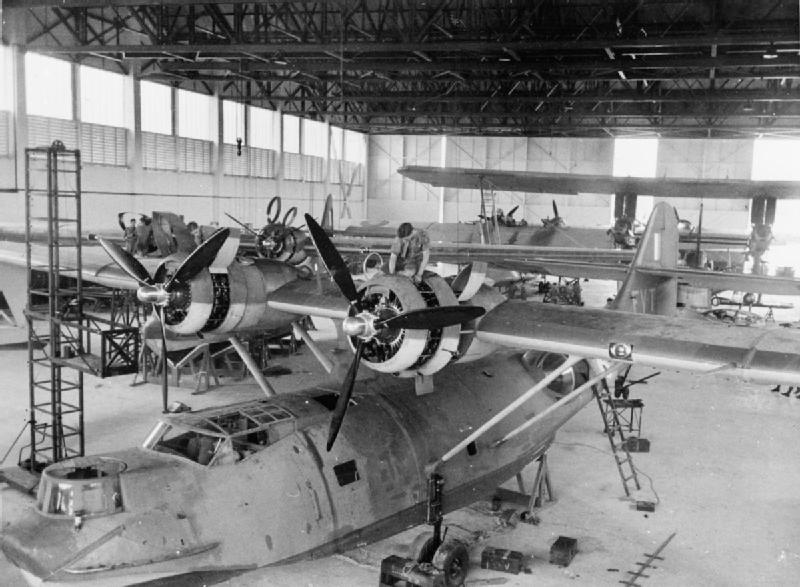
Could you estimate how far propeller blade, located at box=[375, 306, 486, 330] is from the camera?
979cm

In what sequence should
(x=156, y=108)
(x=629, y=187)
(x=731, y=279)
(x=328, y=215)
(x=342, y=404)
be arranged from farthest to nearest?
(x=156, y=108), (x=629, y=187), (x=328, y=215), (x=731, y=279), (x=342, y=404)

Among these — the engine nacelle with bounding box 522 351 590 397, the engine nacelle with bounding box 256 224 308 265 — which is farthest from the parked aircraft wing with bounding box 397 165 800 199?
the engine nacelle with bounding box 522 351 590 397

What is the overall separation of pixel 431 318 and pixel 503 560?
387 cm

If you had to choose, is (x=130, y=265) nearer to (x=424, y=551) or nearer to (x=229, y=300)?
(x=229, y=300)

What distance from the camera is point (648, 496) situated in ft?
47.4

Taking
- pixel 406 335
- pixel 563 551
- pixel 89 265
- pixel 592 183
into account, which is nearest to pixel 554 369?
pixel 563 551

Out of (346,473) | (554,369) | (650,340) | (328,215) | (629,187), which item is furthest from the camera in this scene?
(629,187)

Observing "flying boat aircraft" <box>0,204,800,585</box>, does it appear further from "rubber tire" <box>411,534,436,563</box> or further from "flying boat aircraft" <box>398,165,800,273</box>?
"flying boat aircraft" <box>398,165,800,273</box>

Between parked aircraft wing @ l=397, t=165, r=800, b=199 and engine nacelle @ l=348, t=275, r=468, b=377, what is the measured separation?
20265 millimetres

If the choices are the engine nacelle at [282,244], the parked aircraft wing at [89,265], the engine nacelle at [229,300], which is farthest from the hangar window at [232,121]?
the engine nacelle at [229,300]

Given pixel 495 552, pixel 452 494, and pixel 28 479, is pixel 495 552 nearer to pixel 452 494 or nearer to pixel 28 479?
pixel 452 494

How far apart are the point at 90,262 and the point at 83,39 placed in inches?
708

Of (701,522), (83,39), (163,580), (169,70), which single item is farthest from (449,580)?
(169,70)

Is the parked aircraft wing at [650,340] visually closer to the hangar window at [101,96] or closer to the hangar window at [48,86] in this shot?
the hangar window at [48,86]
